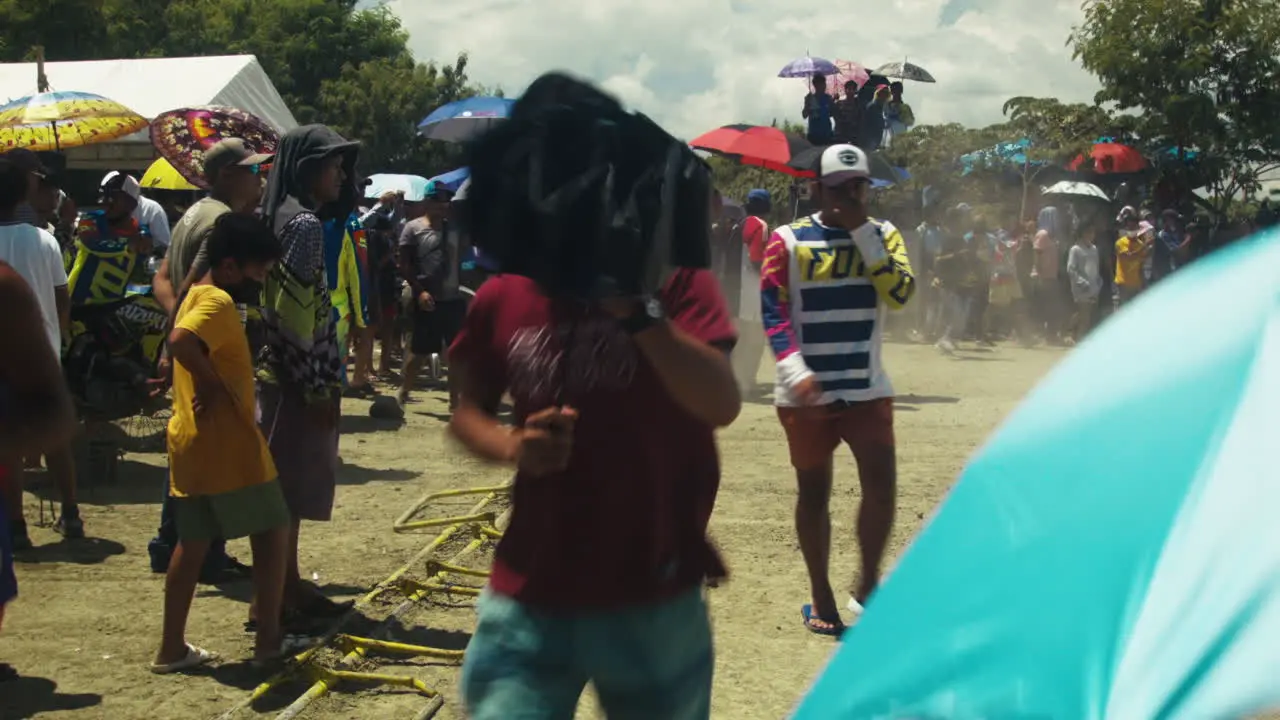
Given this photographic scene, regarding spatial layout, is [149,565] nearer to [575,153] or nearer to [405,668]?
[405,668]

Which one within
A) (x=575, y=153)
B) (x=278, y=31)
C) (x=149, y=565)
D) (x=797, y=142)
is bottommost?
(x=149, y=565)

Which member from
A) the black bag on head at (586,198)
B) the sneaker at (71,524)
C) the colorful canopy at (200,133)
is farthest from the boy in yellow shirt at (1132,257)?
the black bag on head at (586,198)

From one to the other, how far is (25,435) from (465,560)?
4322mm

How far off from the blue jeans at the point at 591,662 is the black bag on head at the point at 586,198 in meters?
0.66

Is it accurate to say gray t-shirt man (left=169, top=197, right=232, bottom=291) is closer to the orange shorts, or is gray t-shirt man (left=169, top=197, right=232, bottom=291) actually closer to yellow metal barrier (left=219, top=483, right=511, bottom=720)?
yellow metal barrier (left=219, top=483, right=511, bottom=720)

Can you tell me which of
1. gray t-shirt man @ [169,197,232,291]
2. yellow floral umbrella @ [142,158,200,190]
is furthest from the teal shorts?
yellow floral umbrella @ [142,158,200,190]

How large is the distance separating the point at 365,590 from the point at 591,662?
13.3ft

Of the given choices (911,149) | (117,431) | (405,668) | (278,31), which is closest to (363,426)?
(117,431)

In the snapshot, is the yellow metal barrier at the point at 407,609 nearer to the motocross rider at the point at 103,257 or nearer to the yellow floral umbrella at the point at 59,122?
the motocross rider at the point at 103,257

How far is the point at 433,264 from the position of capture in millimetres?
11828

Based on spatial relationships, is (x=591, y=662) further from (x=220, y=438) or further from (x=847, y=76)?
(x=847, y=76)

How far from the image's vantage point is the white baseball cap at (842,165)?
5664 mm

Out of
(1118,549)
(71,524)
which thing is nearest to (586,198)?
(1118,549)

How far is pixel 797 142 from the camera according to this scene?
44.3 ft
